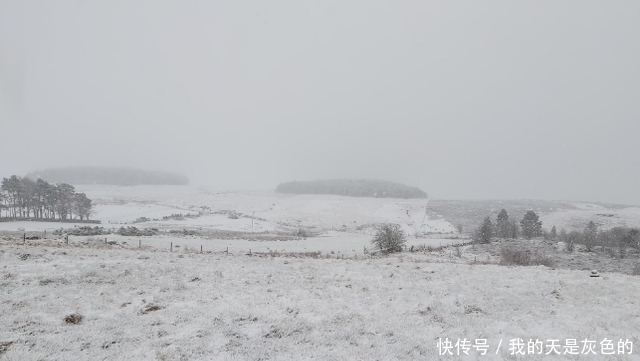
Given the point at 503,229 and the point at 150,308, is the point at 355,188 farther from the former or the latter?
the point at 150,308

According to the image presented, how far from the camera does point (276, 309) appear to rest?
40.7ft

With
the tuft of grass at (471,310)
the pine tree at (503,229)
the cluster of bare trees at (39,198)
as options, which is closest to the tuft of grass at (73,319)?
the tuft of grass at (471,310)

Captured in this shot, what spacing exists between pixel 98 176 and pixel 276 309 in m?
205

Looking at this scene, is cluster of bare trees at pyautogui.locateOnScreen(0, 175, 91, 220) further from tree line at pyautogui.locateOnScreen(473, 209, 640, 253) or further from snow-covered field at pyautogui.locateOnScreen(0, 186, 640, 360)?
tree line at pyautogui.locateOnScreen(473, 209, 640, 253)

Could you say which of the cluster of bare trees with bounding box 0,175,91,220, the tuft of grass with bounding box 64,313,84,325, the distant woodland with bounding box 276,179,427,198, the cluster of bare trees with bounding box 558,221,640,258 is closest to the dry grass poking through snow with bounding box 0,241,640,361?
the tuft of grass with bounding box 64,313,84,325

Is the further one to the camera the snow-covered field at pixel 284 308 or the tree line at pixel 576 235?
the tree line at pixel 576 235

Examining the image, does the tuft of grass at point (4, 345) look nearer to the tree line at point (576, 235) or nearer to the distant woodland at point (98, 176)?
the tree line at point (576, 235)

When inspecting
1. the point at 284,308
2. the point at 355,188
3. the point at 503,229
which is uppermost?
the point at 355,188

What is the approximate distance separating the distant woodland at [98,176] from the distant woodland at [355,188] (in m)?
81.4

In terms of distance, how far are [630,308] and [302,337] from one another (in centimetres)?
1381

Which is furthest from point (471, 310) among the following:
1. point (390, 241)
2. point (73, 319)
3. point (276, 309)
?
point (390, 241)

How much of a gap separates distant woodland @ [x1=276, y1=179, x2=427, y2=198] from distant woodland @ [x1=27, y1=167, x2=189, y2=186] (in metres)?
81.4

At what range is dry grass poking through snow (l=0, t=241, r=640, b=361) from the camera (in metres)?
8.91

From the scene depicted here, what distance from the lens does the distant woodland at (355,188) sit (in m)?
149
